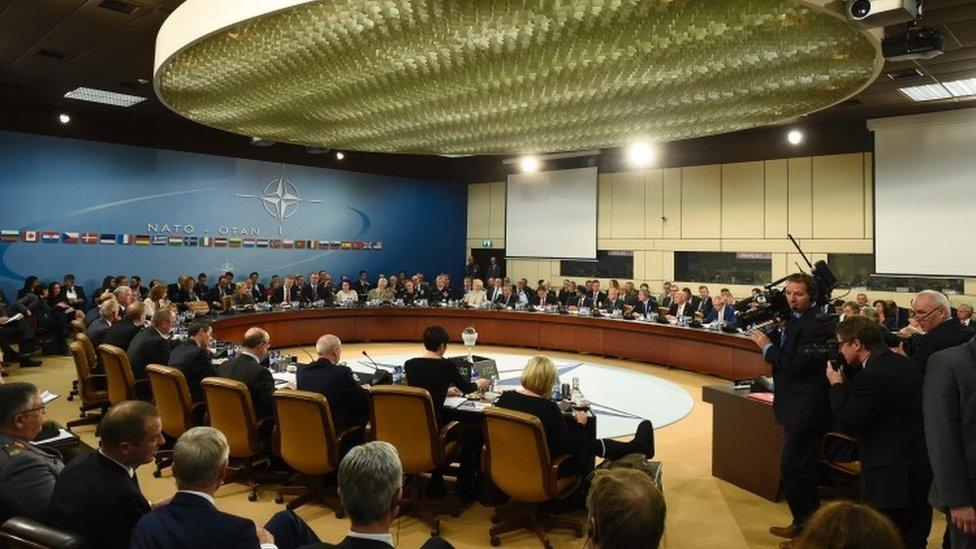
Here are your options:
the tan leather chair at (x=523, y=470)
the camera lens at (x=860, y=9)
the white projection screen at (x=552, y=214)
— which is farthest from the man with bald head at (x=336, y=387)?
the white projection screen at (x=552, y=214)

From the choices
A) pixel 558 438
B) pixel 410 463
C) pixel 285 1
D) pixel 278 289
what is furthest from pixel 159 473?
pixel 278 289

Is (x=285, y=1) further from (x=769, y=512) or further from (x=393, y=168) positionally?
(x=393, y=168)

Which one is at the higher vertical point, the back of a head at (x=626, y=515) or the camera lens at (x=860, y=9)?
the camera lens at (x=860, y=9)

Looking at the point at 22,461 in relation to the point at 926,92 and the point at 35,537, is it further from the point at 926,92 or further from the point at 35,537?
the point at 926,92

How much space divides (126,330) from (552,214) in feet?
32.4

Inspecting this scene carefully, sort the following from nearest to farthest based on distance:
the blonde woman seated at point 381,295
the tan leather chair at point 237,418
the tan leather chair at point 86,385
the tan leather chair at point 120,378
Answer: the tan leather chair at point 237,418
the tan leather chair at point 120,378
the tan leather chair at point 86,385
the blonde woman seated at point 381,295

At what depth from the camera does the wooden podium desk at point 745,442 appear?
4.50 m

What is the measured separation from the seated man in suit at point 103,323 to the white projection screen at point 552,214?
30.7ft

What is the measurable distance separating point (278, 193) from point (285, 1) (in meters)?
11.9

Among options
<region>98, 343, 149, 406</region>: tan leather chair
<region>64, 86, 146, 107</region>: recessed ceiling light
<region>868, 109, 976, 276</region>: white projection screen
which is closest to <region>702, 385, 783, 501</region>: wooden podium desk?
<region>98, 343, 149, 406</region>: tan leather chair

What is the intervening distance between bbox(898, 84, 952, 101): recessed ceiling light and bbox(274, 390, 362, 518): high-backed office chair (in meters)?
8.62

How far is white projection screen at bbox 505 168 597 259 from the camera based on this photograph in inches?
541

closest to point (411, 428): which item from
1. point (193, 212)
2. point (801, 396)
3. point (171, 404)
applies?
point (171, 404)

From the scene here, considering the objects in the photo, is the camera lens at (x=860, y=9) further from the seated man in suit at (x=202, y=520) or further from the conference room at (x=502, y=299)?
the seated man in suit at (x=202, y=520)
